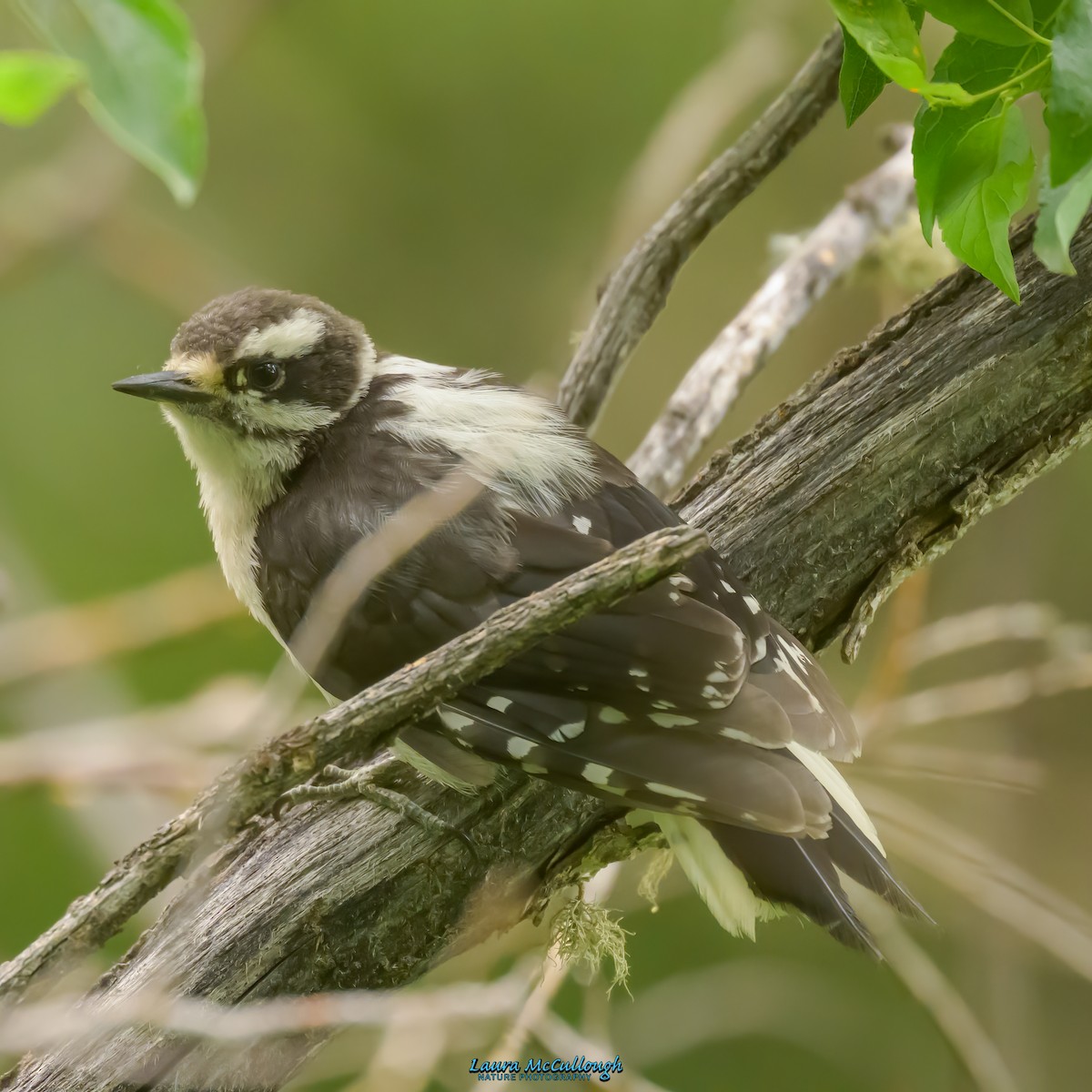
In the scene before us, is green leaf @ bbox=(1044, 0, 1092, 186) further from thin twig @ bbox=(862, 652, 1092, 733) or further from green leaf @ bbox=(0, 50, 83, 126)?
thin twig @ bbox=(862, 652, 1092, 733)

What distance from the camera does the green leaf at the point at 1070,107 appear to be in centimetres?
132

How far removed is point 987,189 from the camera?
1579 mm

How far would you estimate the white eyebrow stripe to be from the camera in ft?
8.24

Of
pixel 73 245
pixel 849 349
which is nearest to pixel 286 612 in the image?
pixel 73 245

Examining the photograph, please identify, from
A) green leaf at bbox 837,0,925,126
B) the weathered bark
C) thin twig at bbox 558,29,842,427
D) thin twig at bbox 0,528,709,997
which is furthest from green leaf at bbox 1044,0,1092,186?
thin twig at bbox 558,29,842,427

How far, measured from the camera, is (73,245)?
57.8 inches

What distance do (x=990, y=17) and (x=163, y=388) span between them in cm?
159

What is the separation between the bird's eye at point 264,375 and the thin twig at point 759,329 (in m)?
0.81

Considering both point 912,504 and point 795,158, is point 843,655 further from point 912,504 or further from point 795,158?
point 795,158

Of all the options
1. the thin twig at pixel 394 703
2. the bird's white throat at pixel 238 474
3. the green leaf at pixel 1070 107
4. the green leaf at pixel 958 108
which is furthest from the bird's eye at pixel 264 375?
the green leaf at pixel 1070 107

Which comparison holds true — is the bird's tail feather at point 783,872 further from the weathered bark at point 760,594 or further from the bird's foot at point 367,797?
the bird's foot at point 367,797

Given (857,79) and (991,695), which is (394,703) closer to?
(857,79)

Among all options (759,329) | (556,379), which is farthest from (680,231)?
(556,379)

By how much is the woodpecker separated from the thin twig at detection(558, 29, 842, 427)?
363 mm
